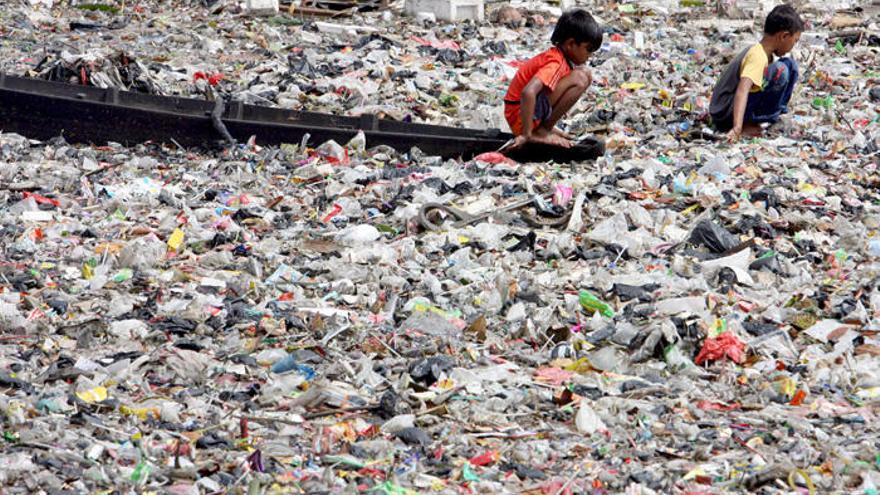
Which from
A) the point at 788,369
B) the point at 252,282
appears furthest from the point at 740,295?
the point at 252,282

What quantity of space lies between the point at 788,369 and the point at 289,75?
5.90 m

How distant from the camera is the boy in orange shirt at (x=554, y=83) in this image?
762 centimetres

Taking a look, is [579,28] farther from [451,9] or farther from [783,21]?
[451,9]

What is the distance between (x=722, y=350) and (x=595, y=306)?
27.2 inches

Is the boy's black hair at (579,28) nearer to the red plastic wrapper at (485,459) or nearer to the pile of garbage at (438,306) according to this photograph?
the pile of garbage at (438,306)

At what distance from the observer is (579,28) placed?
7.58 m

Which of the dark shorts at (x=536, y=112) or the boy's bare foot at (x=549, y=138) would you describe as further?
the dark shorts at (x=536, y=112)

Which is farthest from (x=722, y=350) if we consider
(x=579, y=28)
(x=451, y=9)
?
(x=451, y=9)

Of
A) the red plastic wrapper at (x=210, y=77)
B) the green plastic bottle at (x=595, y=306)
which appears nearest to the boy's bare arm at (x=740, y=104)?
the green plastic bottle at (x=595, y=306)

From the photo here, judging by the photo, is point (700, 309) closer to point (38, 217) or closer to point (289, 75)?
point (38, 217)

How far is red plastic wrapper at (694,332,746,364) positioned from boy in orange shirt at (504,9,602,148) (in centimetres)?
315

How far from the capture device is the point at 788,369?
4684 mm

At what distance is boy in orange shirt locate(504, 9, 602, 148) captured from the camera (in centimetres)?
762

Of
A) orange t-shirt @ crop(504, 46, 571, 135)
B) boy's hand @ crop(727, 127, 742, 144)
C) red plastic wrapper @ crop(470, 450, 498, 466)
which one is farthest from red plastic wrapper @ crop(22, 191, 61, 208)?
boy's hand @ crop(727, 127, 742, 144)
